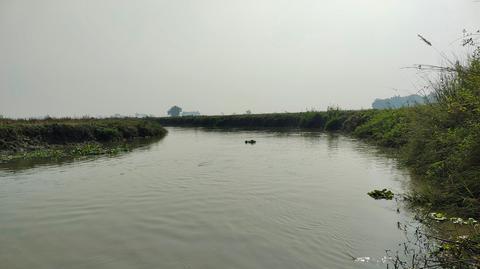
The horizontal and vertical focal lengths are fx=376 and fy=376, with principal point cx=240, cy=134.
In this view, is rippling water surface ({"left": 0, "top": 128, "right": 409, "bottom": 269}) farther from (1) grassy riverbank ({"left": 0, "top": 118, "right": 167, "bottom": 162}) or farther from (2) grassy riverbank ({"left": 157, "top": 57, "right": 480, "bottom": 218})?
(1) grassy riverbank ({"left": 0, "top": 118, "right": 167, "bottom": 162})

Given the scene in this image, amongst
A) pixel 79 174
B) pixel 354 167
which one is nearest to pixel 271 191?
pixel 354 167

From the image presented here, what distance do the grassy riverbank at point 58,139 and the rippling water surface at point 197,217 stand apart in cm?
622

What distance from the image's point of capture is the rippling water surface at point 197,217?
244 inches

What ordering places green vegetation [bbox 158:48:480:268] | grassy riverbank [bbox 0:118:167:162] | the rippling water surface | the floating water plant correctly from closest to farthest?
green vegetation [bbox 158:48:480:268] → the rippling water surface → the floating water plant → grassy riverbank [bbox 0:118:167:162]

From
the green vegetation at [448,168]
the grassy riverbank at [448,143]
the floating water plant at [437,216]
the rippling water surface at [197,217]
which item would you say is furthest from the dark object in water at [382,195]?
the floating water plant at [437,216]

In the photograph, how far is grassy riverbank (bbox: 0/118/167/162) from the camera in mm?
21484

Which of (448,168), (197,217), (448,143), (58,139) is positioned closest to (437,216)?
(448,168)

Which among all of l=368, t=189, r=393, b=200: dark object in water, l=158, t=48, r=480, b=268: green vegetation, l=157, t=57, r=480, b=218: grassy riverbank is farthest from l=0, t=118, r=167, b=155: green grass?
l=158, t=48, r=480, b=268: green vegetation

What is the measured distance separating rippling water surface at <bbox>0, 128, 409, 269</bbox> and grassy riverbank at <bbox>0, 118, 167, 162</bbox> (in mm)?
6218

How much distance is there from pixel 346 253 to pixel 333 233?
3.26 ft

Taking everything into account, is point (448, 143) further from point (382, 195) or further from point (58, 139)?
point (58, 139)

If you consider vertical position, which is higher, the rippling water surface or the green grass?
the green grass

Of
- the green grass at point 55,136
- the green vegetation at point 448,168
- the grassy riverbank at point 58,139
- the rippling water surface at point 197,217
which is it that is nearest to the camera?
the green vegetation at point 448,168

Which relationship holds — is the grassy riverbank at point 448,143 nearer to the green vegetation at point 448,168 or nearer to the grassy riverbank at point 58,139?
the green vegetation at point 448,168
